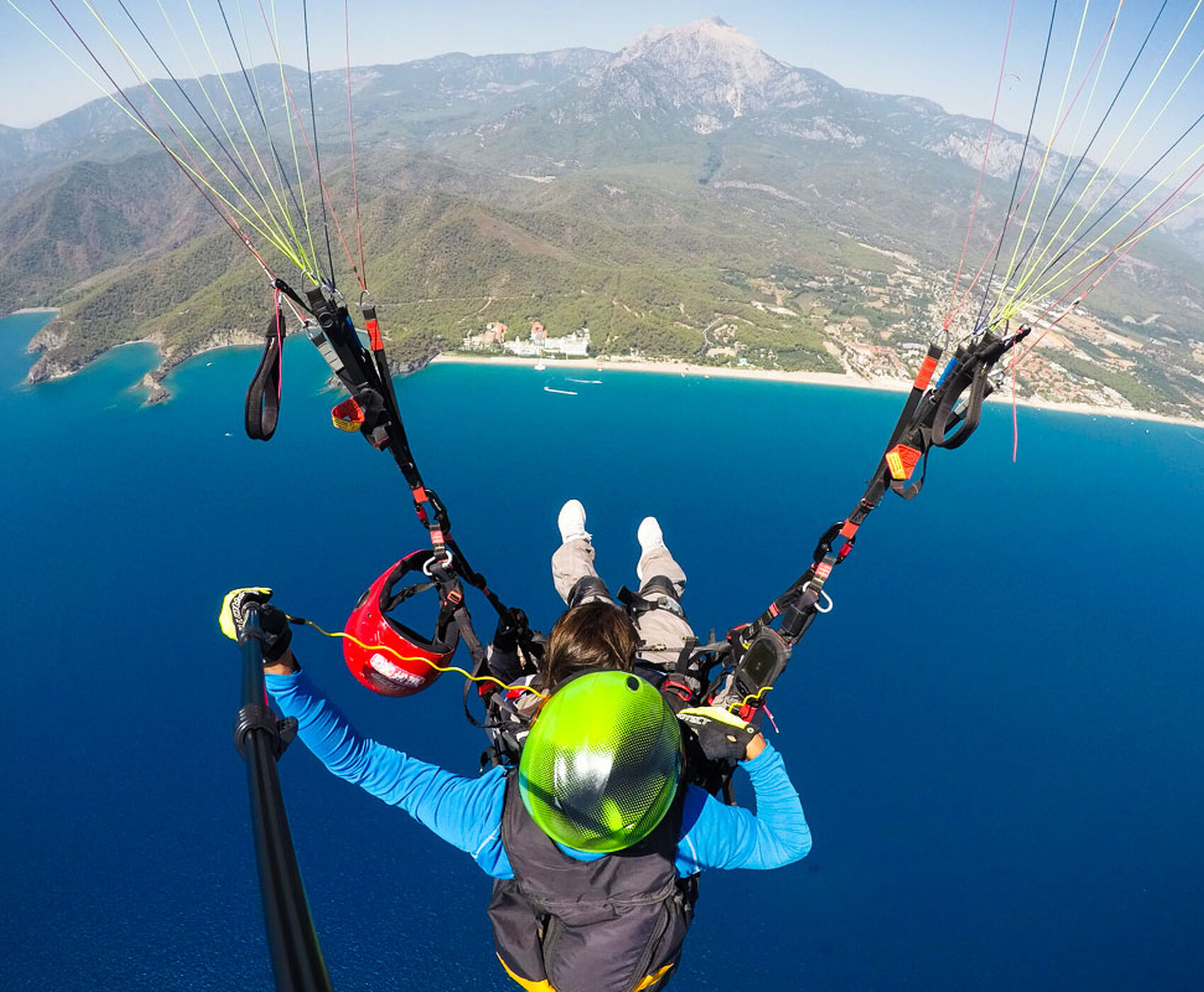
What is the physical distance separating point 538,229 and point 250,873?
67.9 metres

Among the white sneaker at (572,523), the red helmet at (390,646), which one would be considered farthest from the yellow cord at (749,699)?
the white sneaker at (572,523)

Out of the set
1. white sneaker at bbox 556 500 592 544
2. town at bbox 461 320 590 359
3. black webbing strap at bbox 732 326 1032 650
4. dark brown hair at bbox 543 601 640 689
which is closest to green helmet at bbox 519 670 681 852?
dark brown hair at bbox 543 601 640 689

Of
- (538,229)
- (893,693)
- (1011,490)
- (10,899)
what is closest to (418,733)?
(10,899)

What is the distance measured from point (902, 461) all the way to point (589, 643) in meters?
1.76

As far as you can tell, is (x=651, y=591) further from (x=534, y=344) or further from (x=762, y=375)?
(x=534, y=344)

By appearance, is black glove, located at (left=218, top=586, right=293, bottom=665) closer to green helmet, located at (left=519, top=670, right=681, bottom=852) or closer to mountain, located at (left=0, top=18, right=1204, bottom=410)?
green helmet, located at (left=519, top=670, right=681, bottom=852)

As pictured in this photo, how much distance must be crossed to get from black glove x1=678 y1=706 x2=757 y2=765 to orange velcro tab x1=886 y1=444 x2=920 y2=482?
1.43m

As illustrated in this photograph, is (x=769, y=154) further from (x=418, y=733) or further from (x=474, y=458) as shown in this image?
(x=418, y=733)

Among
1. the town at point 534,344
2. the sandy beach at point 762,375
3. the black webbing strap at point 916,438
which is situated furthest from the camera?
the town at point 534,344

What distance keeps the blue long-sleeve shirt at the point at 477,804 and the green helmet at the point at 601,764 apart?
443 mm

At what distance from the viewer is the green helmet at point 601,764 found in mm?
1171

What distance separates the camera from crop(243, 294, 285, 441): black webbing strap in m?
2.27

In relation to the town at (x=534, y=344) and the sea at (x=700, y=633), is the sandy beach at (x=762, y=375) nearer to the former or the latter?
the town at (x=534, y=344)

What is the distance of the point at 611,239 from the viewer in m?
72.2
